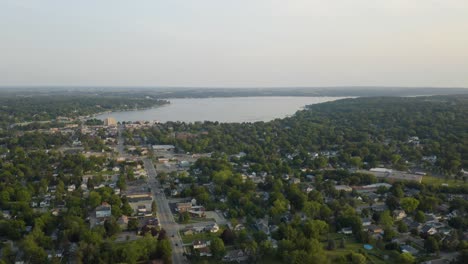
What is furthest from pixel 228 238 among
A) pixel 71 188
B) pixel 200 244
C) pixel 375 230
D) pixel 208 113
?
pixel 208 113

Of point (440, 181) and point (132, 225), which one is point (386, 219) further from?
point (132, 225)

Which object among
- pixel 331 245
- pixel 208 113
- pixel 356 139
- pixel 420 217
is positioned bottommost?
pixel 331 245

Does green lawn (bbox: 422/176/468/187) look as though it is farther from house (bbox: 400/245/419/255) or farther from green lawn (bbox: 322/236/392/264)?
green lawn (bbox: 322/236/392/264)

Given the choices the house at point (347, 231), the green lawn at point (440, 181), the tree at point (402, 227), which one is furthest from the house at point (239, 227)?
the green lawn at point (440, 181)

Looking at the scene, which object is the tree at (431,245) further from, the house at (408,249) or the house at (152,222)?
the house at (152,222)

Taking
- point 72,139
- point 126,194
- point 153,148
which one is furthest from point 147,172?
point 72,139

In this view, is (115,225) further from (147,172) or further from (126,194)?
(147,172)

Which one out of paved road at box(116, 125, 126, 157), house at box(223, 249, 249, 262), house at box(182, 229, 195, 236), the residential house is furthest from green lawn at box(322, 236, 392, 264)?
paved road at box(116, 125, 126, 157)

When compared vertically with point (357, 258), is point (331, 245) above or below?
below
